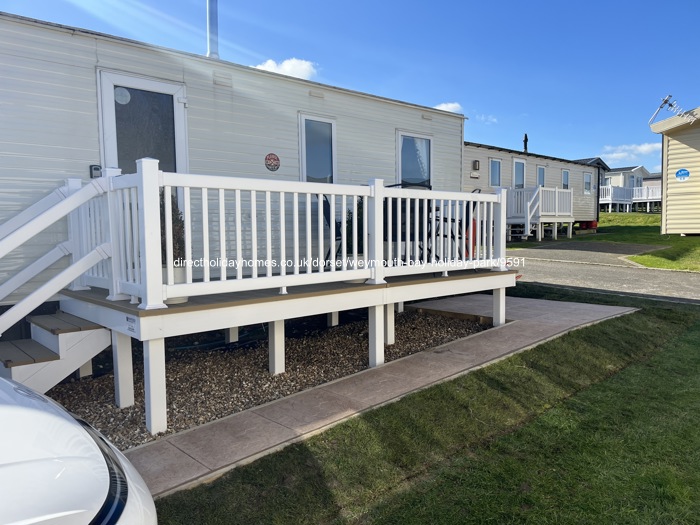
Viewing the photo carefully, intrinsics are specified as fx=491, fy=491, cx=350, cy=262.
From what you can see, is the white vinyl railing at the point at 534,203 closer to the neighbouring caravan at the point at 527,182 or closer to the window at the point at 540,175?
the neighbouring caravan at the point at 527,182

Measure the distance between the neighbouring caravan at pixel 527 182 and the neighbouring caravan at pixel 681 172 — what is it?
366cm

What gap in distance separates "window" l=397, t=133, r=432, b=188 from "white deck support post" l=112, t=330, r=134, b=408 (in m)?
4.56

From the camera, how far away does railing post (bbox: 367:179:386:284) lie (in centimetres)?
445

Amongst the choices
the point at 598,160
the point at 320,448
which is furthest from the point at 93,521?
the point at 598,160

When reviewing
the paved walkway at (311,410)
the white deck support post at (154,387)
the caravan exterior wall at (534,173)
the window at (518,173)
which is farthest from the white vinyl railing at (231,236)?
the window at (518,173)

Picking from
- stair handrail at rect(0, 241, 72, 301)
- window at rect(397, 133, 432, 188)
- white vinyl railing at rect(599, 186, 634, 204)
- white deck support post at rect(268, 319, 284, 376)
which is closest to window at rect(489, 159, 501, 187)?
window at rect(397, 133, 432, 188)

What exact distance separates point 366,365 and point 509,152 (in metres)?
15.0

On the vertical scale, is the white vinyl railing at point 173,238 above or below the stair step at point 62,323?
above

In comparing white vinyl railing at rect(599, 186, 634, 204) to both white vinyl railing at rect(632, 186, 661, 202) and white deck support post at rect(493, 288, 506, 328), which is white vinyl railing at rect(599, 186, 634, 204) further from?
white deck support post at rect(493, 288, 506, 328)

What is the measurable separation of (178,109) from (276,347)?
2.64m

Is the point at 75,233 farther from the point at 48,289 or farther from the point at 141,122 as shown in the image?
the point at 141,122

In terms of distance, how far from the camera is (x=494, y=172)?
1745 cm

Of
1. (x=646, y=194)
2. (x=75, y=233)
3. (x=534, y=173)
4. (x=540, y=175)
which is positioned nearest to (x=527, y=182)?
(x=534, y=173)

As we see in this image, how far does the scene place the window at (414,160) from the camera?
23.6ft
